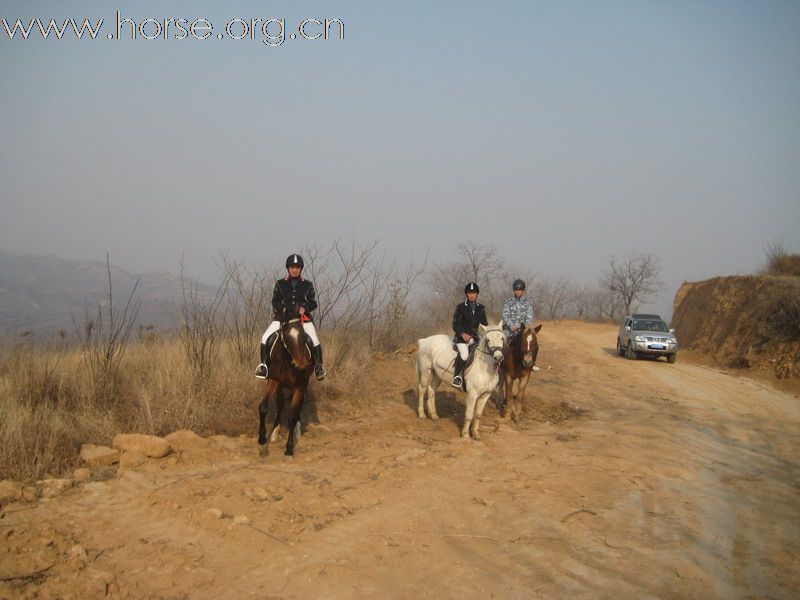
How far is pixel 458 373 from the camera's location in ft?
32.0

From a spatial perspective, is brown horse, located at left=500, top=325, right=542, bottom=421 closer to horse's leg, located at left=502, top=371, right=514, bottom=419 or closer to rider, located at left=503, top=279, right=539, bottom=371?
horse's leg, located at left=502, top=371, right=514, bottom=419

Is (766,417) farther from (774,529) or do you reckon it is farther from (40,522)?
(40,522)

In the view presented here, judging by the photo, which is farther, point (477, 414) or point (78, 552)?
point (477, 414)

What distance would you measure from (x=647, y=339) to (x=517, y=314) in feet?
43.6

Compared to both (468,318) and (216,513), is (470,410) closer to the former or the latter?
(468,318)

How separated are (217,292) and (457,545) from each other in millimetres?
8038

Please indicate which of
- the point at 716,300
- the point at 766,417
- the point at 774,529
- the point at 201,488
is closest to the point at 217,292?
the point at 201,488

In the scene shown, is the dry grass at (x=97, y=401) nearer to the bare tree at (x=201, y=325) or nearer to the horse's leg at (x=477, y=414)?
the bare tree at (x=201, y=325)

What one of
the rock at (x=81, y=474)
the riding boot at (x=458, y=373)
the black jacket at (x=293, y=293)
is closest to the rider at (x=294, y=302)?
the black jacket at (x=293, y=293)

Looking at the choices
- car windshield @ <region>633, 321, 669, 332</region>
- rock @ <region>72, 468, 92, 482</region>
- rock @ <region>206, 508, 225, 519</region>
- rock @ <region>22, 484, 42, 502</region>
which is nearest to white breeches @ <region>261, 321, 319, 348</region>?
rock @ <region>72, 468, 92, 482</region>

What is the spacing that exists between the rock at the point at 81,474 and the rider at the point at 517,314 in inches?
295

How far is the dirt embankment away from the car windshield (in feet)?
7.98

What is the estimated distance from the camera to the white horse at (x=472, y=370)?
29.4 feet

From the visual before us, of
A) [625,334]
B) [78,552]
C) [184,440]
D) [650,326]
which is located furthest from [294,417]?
[650,326]
